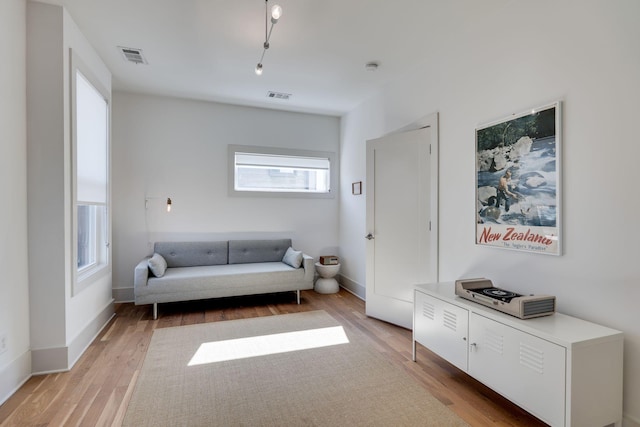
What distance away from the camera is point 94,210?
11.1 feet

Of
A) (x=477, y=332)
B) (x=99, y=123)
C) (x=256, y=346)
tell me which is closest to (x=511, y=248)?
(x=477, y=332)

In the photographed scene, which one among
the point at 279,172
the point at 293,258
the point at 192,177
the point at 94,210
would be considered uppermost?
the point at 279,172

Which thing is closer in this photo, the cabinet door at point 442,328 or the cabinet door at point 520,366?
the cabinet door at point 520,366

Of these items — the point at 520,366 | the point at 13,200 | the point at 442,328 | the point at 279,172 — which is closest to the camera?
the point at 520,366

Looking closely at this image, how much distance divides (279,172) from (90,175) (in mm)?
2503

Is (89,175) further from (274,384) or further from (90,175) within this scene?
(274,384)

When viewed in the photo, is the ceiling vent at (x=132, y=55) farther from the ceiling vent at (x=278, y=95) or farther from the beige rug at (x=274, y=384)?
the beige rug at (x=274, y=384)

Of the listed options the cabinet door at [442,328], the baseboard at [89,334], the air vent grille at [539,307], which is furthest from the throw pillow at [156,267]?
the air vent grille at [539,307]

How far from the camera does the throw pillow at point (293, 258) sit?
13.8ft

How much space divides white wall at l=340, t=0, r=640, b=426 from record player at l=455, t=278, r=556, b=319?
0.21 meters

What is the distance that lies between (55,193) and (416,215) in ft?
10.4

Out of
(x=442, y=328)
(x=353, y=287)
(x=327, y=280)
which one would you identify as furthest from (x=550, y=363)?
(x=327, y=280)

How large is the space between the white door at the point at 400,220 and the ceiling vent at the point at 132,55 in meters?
2.57

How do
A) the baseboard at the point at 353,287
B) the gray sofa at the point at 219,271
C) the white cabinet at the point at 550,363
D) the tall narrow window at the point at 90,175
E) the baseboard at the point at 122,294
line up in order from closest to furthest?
the white cabinet at the point at 550,363 < the tall narrow window at the point at 90,175 < the gray sofa at the point at 219,271 < the baseboard at the point at 122,294 < the baseboard at the point at 353,287
